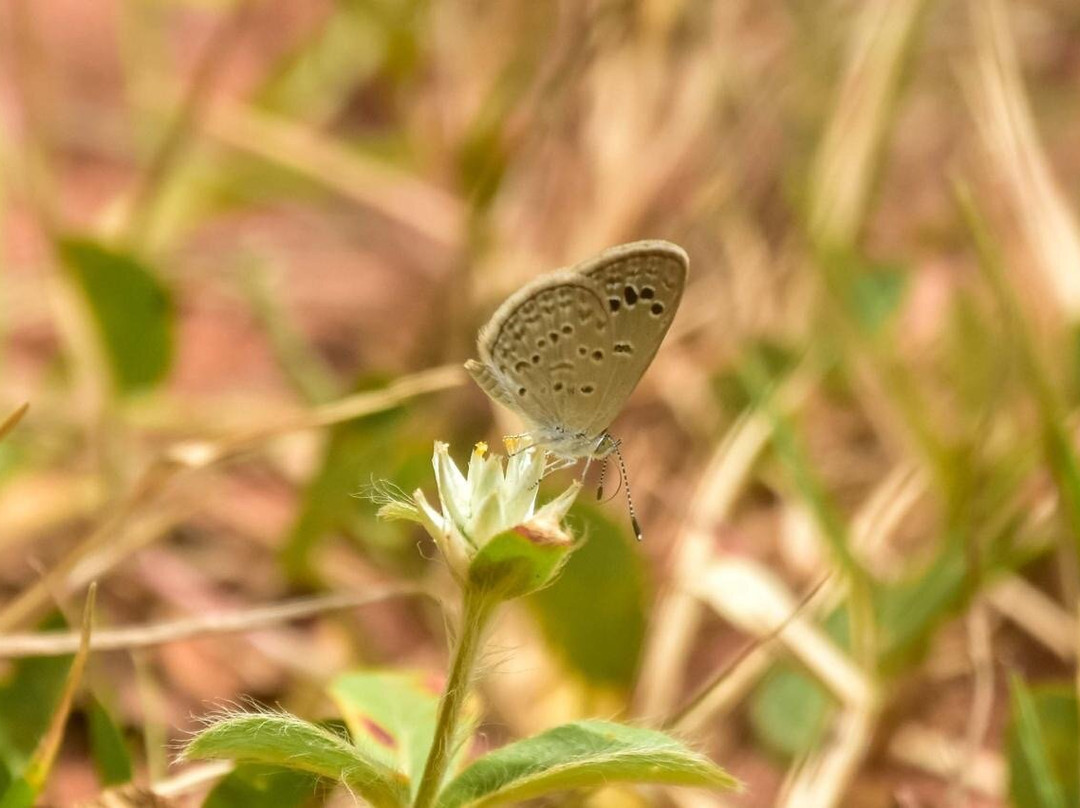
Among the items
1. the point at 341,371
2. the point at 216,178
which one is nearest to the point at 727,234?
the point at 341,371

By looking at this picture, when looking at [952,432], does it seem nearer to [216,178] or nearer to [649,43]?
[649,43]

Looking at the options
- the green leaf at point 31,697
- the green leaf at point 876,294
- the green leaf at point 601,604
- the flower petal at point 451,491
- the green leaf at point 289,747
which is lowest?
the green leaf at point 31,697

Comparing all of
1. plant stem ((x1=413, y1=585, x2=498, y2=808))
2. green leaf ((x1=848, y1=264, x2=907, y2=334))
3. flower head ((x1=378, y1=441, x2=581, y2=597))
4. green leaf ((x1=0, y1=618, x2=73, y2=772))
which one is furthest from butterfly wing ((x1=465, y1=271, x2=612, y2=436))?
green leaf ((x1=848, y1=264, x2=907, y2=334))

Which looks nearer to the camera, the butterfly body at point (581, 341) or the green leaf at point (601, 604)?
the butterfly body at point (581, 341)

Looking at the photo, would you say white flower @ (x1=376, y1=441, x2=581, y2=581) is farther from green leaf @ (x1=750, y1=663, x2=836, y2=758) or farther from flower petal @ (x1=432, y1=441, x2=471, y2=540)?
green leaf @ (x1=750, y1=663, x2=836, y2=758)

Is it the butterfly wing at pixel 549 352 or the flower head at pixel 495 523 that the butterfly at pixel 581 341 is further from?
the flower head at pixel 495 523

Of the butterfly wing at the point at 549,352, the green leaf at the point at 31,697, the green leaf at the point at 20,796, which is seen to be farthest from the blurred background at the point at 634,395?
the butterfly wing at the point at 549,352
